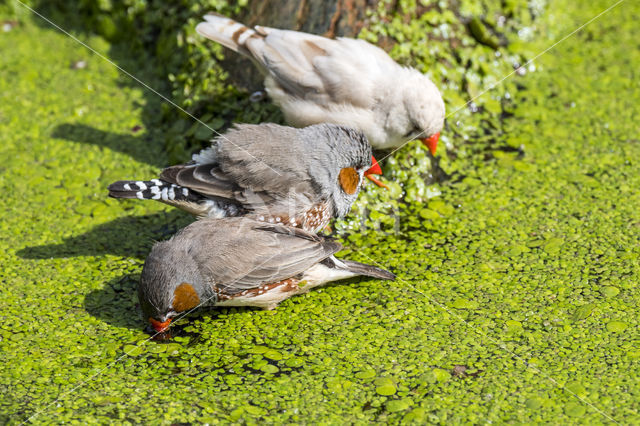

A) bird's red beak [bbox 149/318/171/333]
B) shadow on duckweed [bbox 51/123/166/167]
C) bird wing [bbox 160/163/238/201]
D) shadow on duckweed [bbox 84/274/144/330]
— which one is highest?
bird wing [bbox 160/163/238/201]

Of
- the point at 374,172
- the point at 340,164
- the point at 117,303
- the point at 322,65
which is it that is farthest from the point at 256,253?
the point at 322,65

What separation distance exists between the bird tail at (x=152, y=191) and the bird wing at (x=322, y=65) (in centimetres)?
102

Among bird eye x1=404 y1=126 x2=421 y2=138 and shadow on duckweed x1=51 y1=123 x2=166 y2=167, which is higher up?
bird eye x1=404 y1=126 x2=421 y2=138

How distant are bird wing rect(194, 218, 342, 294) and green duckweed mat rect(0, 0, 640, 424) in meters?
0.28

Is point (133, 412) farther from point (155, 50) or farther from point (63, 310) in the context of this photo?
point (155, 50)

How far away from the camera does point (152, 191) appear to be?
149 inches

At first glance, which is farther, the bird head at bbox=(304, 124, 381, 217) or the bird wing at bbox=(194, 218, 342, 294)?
the bird head at bbox=(304, 124, 381, 217)

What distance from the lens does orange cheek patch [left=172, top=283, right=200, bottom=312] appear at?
137 inches

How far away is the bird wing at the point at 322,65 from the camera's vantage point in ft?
14.2

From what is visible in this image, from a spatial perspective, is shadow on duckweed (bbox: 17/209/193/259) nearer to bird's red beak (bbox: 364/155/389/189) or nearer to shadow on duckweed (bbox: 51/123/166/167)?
shadow on duckweed (bbox: 51/123/166/167)

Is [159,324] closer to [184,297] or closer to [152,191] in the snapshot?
[184,297]

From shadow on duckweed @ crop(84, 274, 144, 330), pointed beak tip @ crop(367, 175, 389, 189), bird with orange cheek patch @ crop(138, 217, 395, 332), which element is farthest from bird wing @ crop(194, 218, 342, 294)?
pointed beak tip @ crop(367, 175, 389, 189)

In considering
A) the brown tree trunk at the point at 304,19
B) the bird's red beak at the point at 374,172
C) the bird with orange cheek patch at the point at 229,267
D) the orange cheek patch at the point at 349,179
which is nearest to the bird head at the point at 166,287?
the bird with orange cheek patch at the point at 229,267

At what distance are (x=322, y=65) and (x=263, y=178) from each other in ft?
3.10
